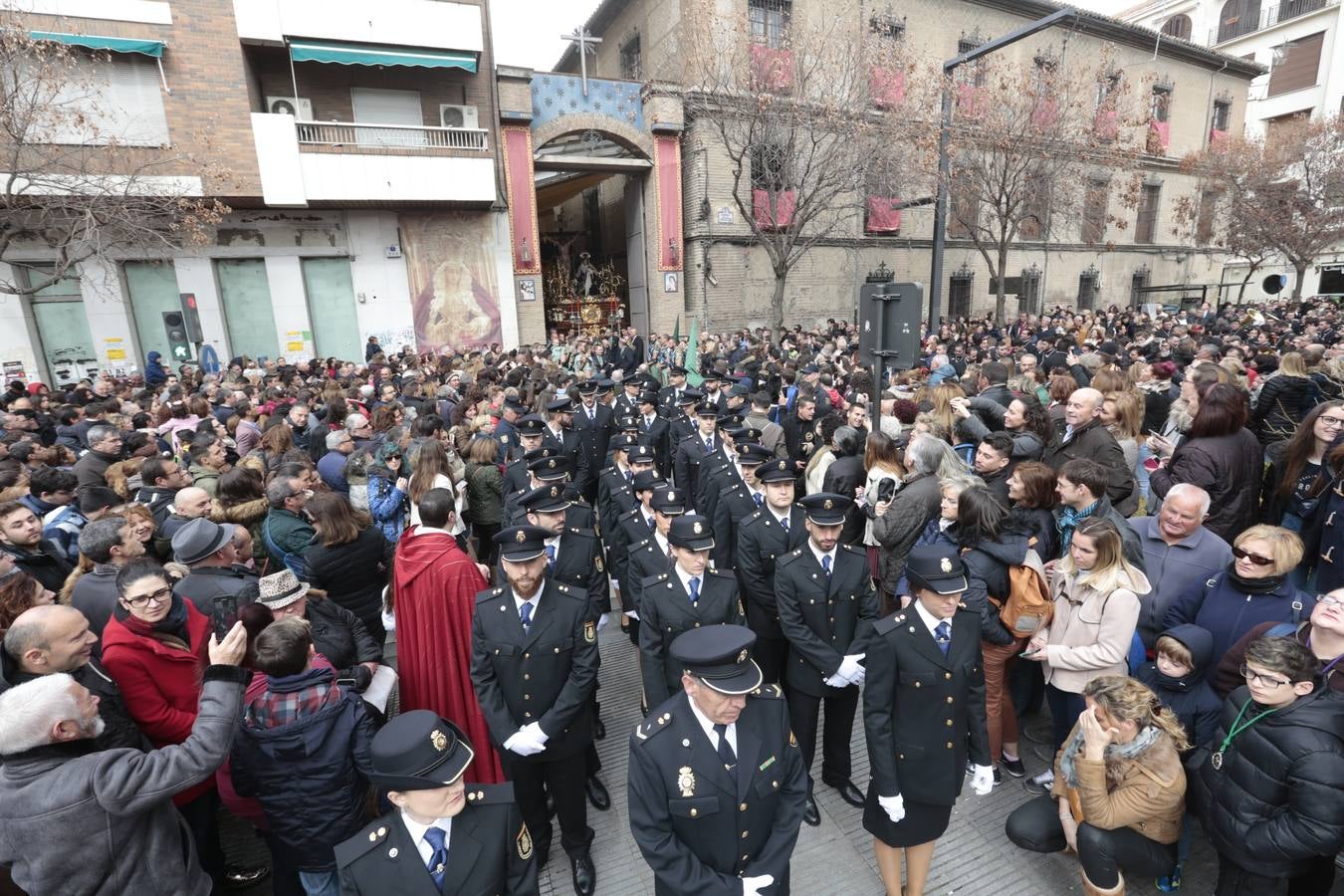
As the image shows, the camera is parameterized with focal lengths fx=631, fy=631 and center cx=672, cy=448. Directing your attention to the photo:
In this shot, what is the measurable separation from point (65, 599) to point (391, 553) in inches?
73.7

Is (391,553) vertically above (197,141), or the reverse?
(197,141)

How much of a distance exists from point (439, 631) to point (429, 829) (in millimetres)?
1725

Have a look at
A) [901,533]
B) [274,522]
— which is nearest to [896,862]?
[901,533]

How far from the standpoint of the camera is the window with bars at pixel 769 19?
69.9 ft

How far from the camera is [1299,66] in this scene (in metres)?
35.8

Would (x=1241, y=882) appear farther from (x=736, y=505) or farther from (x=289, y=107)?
(x=289, y=107)

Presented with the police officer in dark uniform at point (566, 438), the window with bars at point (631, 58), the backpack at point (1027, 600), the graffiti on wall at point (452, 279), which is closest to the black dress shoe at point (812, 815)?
the backpack at point (1027, 600)

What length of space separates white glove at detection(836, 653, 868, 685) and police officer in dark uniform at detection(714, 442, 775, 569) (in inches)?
66.1

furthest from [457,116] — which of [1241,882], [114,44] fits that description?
[1241,882]

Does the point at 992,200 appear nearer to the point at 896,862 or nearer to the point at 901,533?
the point at 901,533

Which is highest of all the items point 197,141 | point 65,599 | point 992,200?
point 197,141

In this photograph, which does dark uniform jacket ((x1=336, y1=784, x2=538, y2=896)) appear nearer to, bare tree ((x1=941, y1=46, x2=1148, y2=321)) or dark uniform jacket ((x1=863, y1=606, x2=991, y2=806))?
dark uniform jacket ((x1=863, y1=606, x2=991, y2=806))

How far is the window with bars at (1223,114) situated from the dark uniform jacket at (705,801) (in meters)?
46.8

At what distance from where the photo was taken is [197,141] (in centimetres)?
1598
